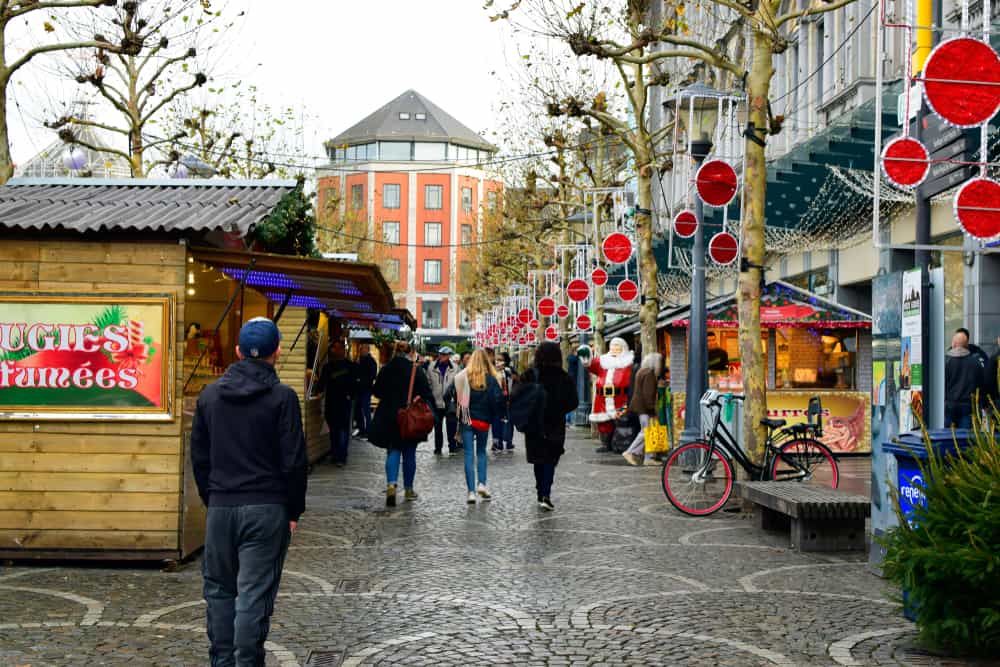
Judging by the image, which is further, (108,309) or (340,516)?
(340,516)

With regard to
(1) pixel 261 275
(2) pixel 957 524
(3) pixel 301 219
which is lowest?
(2) pixel 957 524

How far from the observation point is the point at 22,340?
9.57m

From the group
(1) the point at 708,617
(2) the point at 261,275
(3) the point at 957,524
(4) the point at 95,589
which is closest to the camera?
(3) the point at 957,524

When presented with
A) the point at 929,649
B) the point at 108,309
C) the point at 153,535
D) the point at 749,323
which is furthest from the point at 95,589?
the point at 749,323

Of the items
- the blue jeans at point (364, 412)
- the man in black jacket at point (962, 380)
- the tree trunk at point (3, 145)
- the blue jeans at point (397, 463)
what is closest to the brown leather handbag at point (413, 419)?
the blue jeans at point (397, 463)

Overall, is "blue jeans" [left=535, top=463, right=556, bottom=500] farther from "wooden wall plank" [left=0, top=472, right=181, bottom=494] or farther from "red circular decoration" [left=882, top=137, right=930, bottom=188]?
"red circular decoration" [left=882, top=137, right=930, bottom=188]

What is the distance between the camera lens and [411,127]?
357ft

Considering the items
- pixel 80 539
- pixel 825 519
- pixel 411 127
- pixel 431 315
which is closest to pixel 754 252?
pixel 825 519

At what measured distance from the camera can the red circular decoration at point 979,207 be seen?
10164 mm

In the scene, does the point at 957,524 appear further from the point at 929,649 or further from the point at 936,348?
the point at 936,348

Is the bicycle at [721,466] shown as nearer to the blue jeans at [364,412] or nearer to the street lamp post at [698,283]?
the street lamp post at [698,283]

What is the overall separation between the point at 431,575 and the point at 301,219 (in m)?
5.92

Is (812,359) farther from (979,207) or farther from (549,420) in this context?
(979,207)

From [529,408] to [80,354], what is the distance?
15.9 feet
